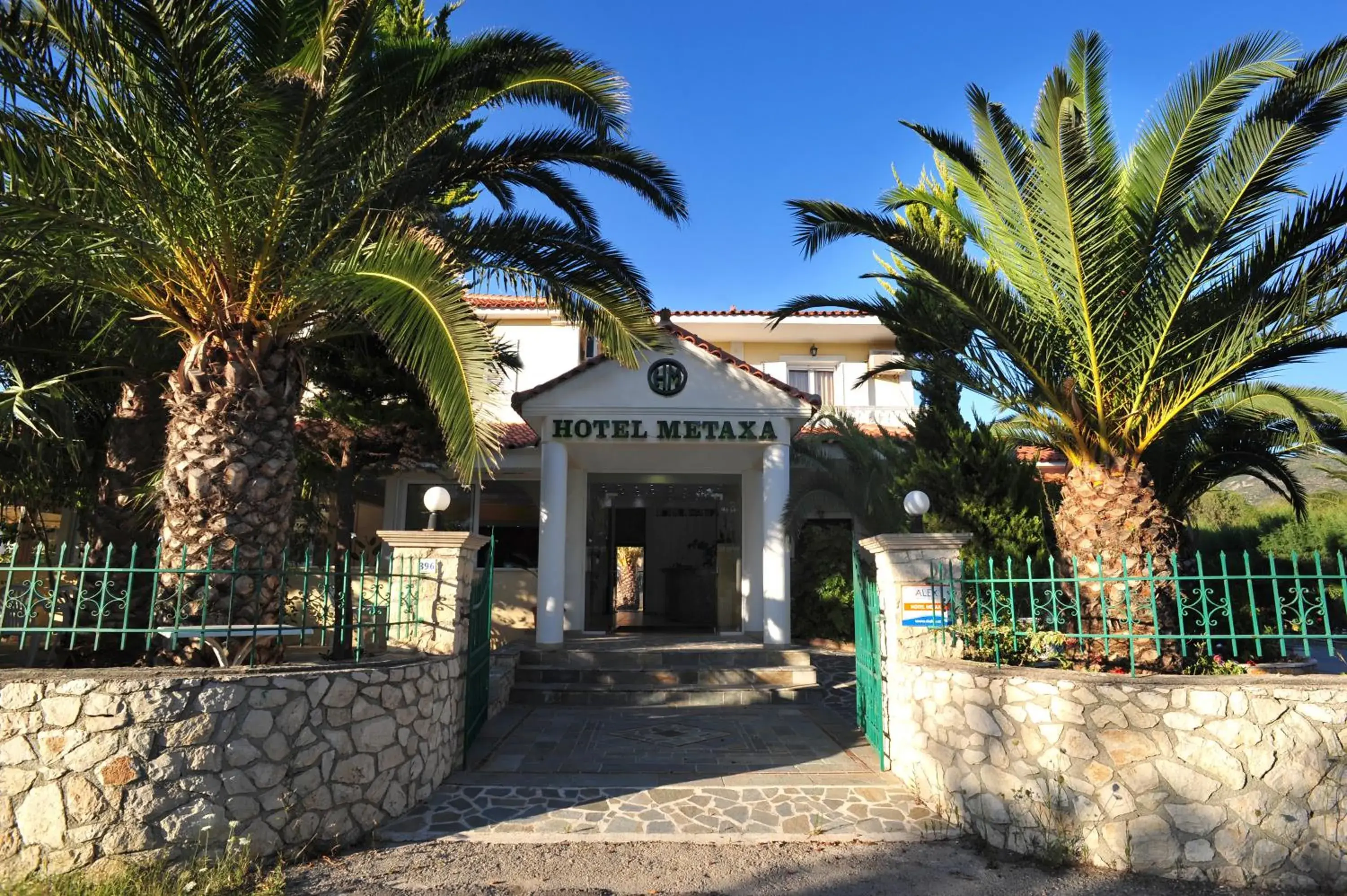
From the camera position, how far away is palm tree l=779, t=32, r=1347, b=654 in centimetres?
616

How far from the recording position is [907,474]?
A: 11.8 metres

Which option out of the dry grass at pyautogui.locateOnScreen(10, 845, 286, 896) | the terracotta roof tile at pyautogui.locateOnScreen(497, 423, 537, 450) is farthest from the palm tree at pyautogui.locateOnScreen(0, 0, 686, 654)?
the terracotta roof tile at pyautogui.locateOnScreen(497, 423, 537, 450)

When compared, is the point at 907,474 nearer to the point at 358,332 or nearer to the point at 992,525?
the point at 992,525

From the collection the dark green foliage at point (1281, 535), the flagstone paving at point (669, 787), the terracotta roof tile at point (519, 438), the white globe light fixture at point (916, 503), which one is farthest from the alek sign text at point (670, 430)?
the dark green foliage at point (1281, 535)

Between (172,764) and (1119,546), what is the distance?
7107 mm

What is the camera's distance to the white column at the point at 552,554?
1146 centimetres

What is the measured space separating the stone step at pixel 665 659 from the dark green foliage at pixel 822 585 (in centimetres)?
260

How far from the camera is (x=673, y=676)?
10.4 m

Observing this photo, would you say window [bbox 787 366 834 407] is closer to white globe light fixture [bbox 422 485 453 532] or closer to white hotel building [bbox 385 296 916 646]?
white hotel building [bbox 385 296 916 646]

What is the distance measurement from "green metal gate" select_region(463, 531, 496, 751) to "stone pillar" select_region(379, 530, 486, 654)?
1.71 feet

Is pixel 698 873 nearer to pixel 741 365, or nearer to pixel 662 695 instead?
pixel 662 695

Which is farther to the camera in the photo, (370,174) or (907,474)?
(907,474)

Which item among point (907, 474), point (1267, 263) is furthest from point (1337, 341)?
point (907, 474)

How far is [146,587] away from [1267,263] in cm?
971
